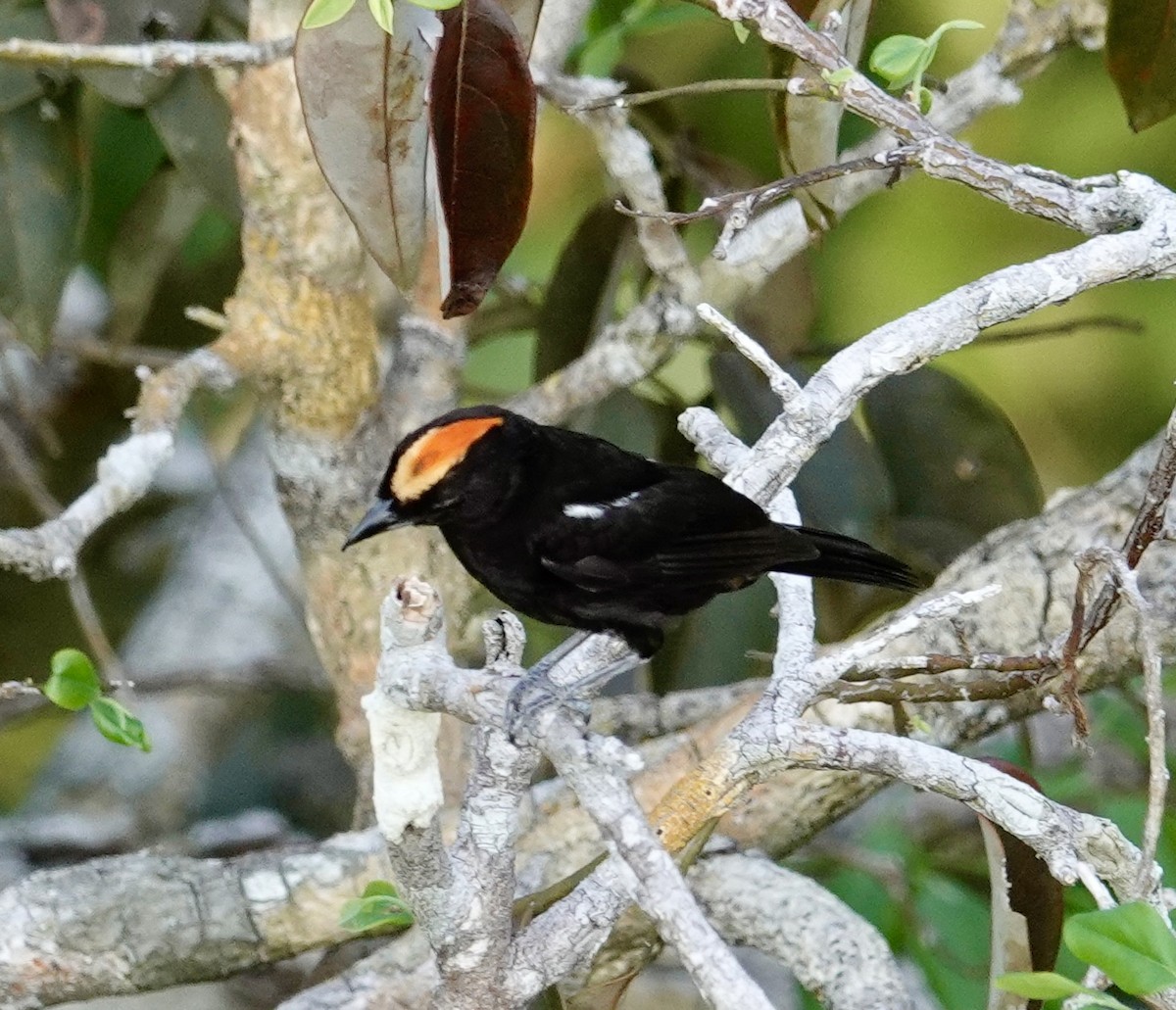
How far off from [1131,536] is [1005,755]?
116 cm

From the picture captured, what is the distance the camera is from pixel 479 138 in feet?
4.35

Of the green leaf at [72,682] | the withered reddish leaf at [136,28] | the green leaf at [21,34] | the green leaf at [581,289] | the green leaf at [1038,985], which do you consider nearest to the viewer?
the green leaf at [1038,985]

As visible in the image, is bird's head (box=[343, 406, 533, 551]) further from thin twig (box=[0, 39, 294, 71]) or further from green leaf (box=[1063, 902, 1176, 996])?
green leaf (box=[1063, 902, 1176, 996])

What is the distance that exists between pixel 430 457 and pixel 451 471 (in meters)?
0.04

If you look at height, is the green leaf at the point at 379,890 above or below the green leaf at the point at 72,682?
below

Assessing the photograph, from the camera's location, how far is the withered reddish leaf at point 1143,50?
5.31ft

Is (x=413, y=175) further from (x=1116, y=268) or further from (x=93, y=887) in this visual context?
(x=93, y=887)

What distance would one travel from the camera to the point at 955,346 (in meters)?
1.21

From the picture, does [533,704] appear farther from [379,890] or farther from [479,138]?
[479,138]

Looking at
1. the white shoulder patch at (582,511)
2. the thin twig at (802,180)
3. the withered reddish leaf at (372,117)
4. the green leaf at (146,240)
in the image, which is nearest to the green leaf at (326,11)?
the withered reddish leaf at (372,117)

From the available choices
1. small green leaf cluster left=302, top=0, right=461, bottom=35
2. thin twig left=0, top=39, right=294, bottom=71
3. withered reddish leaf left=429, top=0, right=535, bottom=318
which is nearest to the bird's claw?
withered reddish leaf left=429, top=0, right=535, bottom=318

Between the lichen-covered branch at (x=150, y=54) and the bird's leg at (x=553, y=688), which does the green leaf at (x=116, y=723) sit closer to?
the bird's leg at (x=553, y=688)

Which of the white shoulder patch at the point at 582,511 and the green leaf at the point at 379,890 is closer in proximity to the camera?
the green leaf at the point at 379,890

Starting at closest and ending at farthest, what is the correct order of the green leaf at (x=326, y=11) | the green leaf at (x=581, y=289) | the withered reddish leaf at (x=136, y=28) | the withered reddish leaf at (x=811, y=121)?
the green leaf at (x=326, y=11)
the withered reddish leaf at (x=811, y=121)
the withered reddish leaf at (x=136, y=28)
the green leaf at (x=581, y=289)
